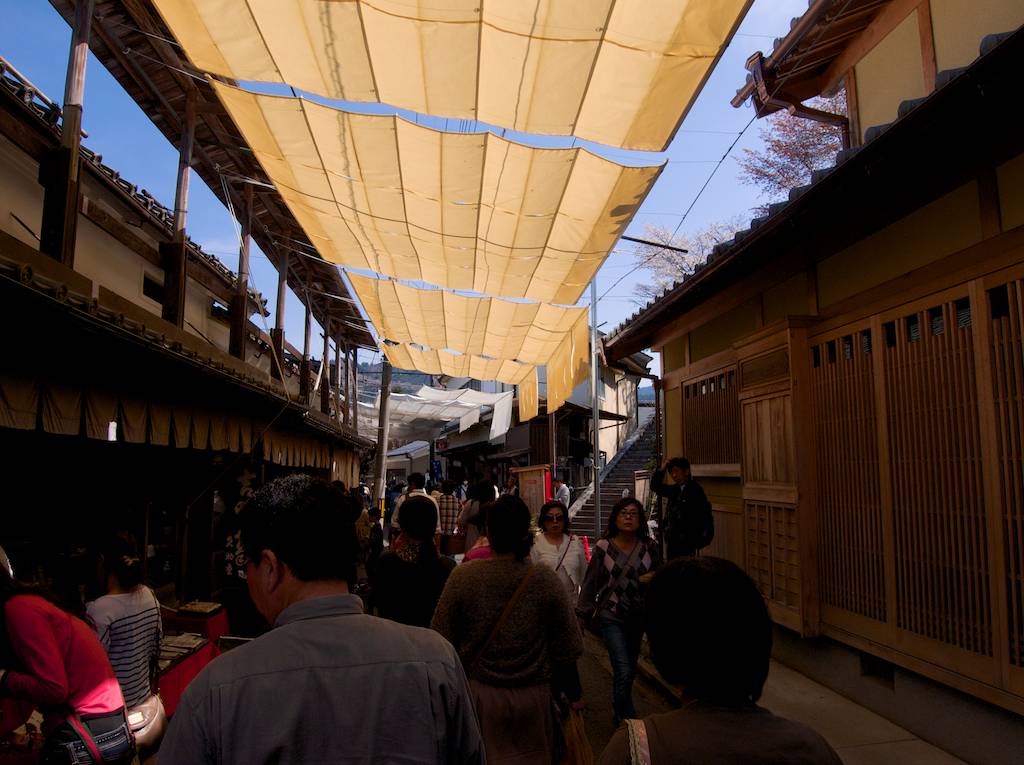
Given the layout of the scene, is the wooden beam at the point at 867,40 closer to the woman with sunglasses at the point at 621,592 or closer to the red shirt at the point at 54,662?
the woman with sunglasses at the point at 621,592

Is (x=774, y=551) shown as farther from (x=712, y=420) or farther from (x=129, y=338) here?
(x=129, y=338)

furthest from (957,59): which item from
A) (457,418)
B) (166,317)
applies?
(457,418)

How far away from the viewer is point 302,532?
1.92m

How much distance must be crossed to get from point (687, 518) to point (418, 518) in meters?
3.71

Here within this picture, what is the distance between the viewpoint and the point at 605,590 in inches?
227

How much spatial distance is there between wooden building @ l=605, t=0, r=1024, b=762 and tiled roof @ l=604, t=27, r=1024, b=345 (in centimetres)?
3

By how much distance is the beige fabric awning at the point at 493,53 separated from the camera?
470cm

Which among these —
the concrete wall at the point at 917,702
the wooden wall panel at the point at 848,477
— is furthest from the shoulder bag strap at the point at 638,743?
the wooden wall panel at the point at 848,477

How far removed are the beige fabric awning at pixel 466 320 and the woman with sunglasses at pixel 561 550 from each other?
4485 mm

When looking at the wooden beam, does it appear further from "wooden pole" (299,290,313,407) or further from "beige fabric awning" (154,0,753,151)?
"wooden pole" (299,290,313,407)

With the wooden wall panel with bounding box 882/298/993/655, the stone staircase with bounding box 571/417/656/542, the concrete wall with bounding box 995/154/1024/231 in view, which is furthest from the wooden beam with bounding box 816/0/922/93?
the stone staircase with bounding box 571/417/656/542

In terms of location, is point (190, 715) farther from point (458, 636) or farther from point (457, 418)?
point (457, 418)

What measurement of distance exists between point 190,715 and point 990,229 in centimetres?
557

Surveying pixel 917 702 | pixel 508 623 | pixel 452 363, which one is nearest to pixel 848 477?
pixel 917 702
